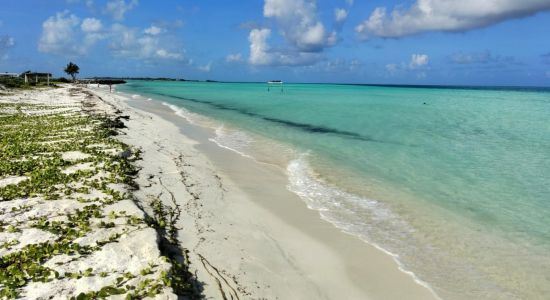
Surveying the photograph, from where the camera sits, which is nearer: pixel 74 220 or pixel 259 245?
pixel 259 245

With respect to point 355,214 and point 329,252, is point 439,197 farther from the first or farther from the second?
point 329,252

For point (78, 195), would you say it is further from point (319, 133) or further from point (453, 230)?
point (319, 133)

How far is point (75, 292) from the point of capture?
5.90 metres

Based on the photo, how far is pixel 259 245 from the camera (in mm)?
8531

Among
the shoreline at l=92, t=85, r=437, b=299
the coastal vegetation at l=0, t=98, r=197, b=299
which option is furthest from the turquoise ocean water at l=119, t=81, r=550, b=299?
the coastal vegetation at l=0, t=98, r=197, b=299

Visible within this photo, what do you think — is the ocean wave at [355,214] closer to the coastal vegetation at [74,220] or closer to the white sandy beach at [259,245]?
the white sandy beach at [259,245]

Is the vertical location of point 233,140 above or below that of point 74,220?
above

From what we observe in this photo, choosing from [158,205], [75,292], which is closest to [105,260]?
[75,292]

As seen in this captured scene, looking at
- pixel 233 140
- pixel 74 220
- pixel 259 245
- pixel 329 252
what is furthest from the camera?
pixel 233 140

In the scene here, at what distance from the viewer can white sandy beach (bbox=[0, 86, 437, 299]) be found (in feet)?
22.6

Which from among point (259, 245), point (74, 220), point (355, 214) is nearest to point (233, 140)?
point (355, 214)

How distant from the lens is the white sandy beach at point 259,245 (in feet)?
22.6

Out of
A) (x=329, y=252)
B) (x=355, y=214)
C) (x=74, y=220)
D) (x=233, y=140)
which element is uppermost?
(x=233, y=140)

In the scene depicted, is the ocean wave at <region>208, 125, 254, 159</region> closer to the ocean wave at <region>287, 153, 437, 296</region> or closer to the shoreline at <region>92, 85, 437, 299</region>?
the ocean wave at <region>287, 153, 437, 296</region>
